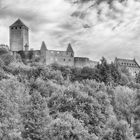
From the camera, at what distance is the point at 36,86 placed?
51.3m

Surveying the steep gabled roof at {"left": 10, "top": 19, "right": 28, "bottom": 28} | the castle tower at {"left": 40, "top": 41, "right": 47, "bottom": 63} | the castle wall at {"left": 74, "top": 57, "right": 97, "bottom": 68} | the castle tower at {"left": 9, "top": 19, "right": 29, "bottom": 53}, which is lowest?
the castle wall at {"left": 74, "top": 57, "right": 97, "bottom": 68}

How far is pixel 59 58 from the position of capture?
281 ft

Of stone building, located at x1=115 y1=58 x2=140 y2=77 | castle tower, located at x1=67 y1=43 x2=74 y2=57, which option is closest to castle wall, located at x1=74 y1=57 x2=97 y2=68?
castle tower, located at x1=67 y1=43 x2=74 y2=57

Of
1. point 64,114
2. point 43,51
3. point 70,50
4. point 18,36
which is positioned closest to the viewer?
point 64,114

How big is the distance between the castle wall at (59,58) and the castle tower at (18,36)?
9.53 m

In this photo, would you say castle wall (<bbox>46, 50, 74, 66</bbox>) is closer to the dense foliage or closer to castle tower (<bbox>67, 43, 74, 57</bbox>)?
castle tower (<bbox>67, 43, 74, 57</bbox>)

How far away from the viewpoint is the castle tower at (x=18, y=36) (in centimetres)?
9144

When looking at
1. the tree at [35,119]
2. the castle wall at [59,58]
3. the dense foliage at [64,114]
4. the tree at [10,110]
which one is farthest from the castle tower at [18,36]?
the tree at [35,119]

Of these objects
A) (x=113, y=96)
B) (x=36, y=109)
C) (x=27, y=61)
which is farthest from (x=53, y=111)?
(x=27, y=61)

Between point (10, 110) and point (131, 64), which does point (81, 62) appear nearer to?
point (131, 64)

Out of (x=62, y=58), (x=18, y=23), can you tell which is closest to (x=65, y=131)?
(x=62, y=58)


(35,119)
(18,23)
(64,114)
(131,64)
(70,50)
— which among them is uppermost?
(18,23)

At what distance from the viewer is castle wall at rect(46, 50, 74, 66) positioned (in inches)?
3324

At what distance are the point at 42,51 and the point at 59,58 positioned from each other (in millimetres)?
4648
